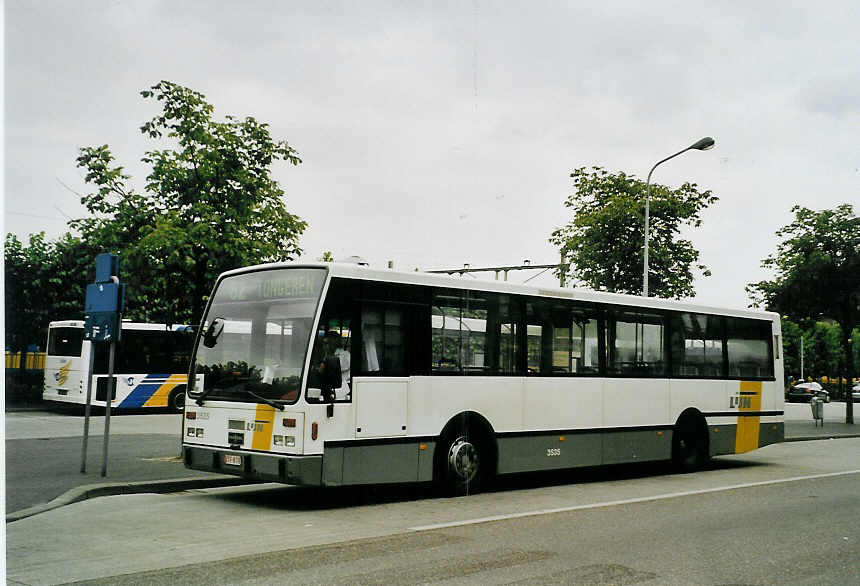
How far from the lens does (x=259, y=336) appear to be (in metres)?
11.1

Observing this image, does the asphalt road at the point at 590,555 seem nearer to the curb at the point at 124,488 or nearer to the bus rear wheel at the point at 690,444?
the curb at the point at 124,488

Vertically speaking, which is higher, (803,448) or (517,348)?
(517,348)

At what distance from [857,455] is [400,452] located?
13.6 metres

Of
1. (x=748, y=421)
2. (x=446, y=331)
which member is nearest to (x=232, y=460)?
(x=446, y=331)

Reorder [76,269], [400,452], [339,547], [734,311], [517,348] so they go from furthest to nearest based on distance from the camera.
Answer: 1. [76,269]
2. [734,311]
3. [517,348]
4. [400,452]
5. [339,547]

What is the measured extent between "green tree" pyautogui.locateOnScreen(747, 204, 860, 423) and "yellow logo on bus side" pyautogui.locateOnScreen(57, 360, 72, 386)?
971 inches

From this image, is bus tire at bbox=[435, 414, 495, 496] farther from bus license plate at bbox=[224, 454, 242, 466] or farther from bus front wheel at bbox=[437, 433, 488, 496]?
bus license plate at bbox=[224, 454, 242, 466]

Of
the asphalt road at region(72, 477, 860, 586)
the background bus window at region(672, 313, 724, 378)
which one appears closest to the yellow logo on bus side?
the background bus window at region(672, 313, 724, 378)

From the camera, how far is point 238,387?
11.1 m

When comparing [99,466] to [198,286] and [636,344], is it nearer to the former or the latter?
[198,286]

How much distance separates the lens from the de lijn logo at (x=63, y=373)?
30.1m

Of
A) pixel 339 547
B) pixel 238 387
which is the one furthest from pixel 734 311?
pixel 339 547

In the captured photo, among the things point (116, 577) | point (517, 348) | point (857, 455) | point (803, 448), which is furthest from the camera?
point (803, 448)

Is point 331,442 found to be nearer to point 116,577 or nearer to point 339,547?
point 339,547
